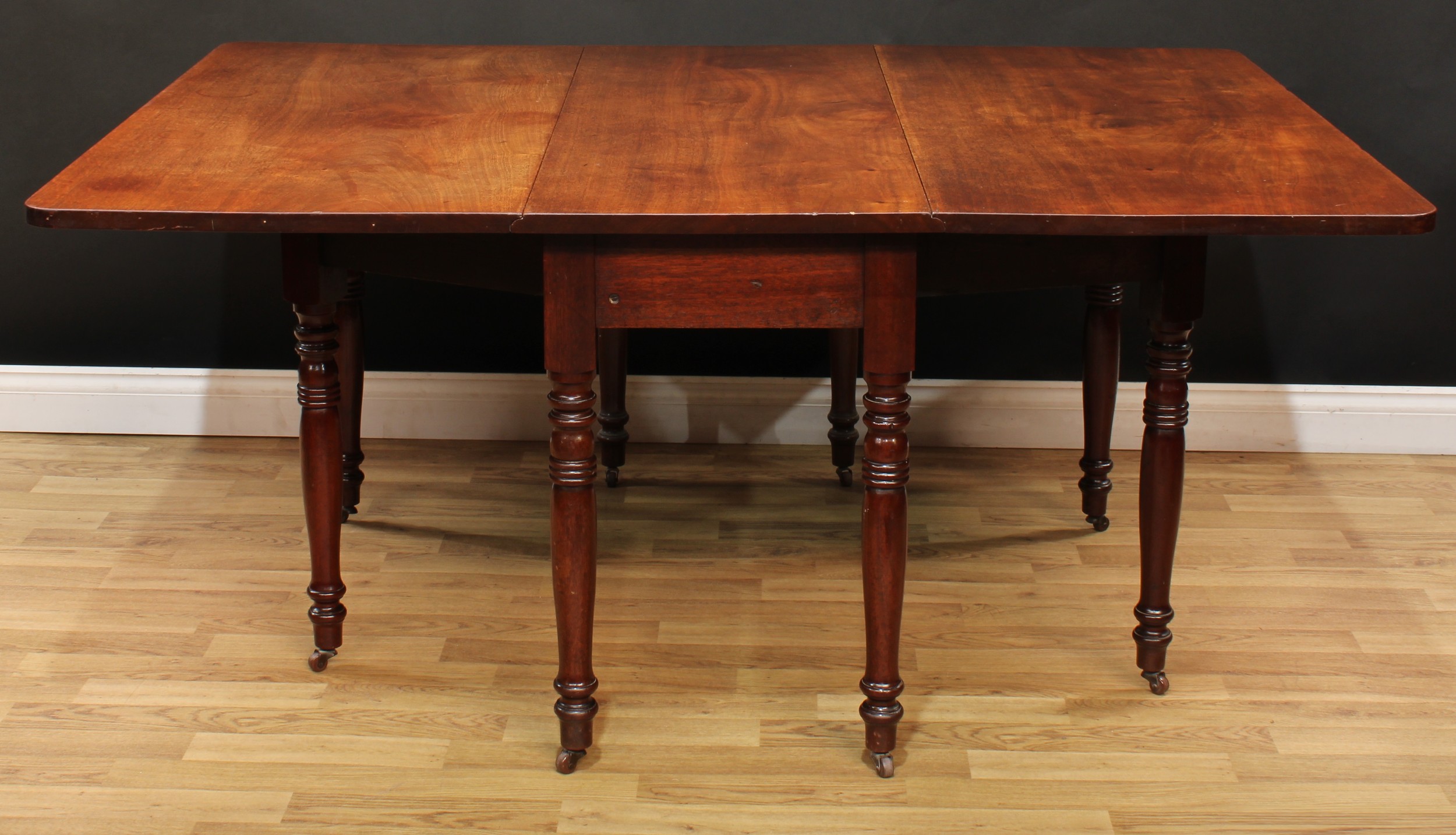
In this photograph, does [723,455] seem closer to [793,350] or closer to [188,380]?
[793,350]

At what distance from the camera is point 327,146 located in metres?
1.70

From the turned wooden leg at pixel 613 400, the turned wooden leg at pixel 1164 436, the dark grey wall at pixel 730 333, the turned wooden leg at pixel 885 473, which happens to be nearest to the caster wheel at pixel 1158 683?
the turned wooden leg at pixel 1164 436

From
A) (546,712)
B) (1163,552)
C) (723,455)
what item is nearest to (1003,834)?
(1163,552)

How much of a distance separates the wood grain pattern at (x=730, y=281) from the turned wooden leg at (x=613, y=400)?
91cm

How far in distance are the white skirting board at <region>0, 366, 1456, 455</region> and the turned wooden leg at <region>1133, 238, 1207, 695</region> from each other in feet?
2.93

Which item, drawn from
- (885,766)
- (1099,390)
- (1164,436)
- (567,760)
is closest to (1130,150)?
(1164,436)

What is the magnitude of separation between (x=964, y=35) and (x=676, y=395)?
938 mm

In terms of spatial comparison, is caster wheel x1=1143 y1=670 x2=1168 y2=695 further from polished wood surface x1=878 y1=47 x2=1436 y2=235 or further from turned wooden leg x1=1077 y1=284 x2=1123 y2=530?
polished wood surface x1=878 y1=47 x2=1436 y2=235

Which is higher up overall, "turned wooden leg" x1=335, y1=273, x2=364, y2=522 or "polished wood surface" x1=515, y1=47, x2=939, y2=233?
"polished wood surface" x1=515, y1=47, x2=939, y2=233

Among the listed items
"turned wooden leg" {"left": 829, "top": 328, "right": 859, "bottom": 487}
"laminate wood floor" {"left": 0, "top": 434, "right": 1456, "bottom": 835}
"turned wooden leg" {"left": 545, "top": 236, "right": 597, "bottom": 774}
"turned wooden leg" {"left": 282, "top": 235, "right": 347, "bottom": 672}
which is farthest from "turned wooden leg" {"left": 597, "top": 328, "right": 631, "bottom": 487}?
"turned wooden leg" {"left": 545, "top": 236, "right": 597, "bottom": 774}

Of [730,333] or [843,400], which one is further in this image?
[730,333]

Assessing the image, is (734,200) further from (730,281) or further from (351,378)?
(351,378)

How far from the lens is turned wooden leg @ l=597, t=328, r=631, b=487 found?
98.5 inches

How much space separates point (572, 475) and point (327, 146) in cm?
53
